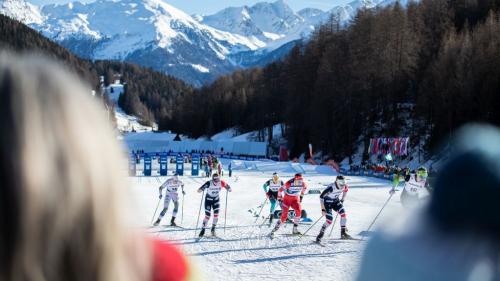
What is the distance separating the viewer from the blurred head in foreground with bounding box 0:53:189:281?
1072mm

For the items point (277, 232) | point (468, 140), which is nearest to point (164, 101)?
point (277, 232)

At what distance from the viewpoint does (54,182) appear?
1085mm

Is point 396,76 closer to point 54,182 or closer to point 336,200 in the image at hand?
point 336,200

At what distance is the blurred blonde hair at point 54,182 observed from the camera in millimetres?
1072

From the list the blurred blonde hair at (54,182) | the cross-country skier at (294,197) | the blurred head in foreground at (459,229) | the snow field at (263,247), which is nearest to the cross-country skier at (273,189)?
the snow field at (263,247)

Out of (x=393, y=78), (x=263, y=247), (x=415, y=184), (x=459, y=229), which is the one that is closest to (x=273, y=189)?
(x=263, y=247)

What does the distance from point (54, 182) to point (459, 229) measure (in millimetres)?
1524

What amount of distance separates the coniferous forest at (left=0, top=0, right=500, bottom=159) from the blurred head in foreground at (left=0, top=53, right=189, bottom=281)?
1077 inches

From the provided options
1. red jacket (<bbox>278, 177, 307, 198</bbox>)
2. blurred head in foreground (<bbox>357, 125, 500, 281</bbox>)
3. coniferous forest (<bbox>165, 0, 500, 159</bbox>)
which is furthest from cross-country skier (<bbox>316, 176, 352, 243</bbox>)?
coniferous forest (<bbox>165, 0, 500, 159</bbox>)

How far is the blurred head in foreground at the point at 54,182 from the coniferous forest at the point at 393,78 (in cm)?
2735

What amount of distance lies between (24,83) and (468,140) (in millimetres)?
1717

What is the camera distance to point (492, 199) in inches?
71.8

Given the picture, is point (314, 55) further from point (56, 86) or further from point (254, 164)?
point (56, 86)

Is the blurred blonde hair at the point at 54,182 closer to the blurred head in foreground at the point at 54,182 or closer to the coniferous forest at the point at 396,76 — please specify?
the blurred head in foreground at the point at 54,182
